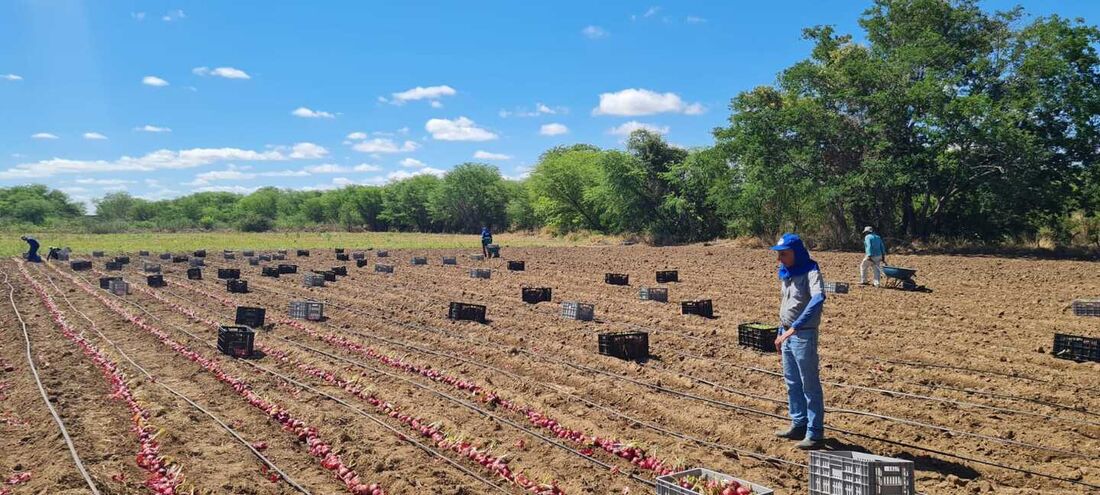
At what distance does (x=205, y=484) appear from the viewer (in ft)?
19.0

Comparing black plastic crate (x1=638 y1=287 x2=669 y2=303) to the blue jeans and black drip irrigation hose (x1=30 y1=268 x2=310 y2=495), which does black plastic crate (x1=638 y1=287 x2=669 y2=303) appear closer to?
the blue jeans

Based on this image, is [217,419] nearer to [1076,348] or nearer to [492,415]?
[492,415]

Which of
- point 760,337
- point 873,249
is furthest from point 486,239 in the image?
point 760,337

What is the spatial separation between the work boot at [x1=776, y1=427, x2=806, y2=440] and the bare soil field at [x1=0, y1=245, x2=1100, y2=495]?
184 millimetres

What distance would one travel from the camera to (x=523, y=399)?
8.23m

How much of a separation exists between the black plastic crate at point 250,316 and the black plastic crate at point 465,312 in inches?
140

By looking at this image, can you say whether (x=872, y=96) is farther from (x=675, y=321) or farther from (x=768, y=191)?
(x=675, y=321)

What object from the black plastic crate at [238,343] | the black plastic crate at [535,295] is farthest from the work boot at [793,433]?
the black plastic crate at [535,295]

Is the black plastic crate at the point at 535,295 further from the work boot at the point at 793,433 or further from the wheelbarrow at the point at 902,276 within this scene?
the work boot at the point at 793,433

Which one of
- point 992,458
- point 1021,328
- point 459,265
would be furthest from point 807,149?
point 992,458

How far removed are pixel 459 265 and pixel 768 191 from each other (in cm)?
1469

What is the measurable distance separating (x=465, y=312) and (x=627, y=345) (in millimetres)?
4599

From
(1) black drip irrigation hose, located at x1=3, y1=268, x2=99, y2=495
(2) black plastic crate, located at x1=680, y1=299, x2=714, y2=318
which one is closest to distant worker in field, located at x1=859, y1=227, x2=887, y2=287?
(2) black plastic crate, located at x1=680, y1=299, x2=714, y2=318

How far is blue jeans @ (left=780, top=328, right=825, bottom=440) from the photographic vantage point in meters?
6.24
